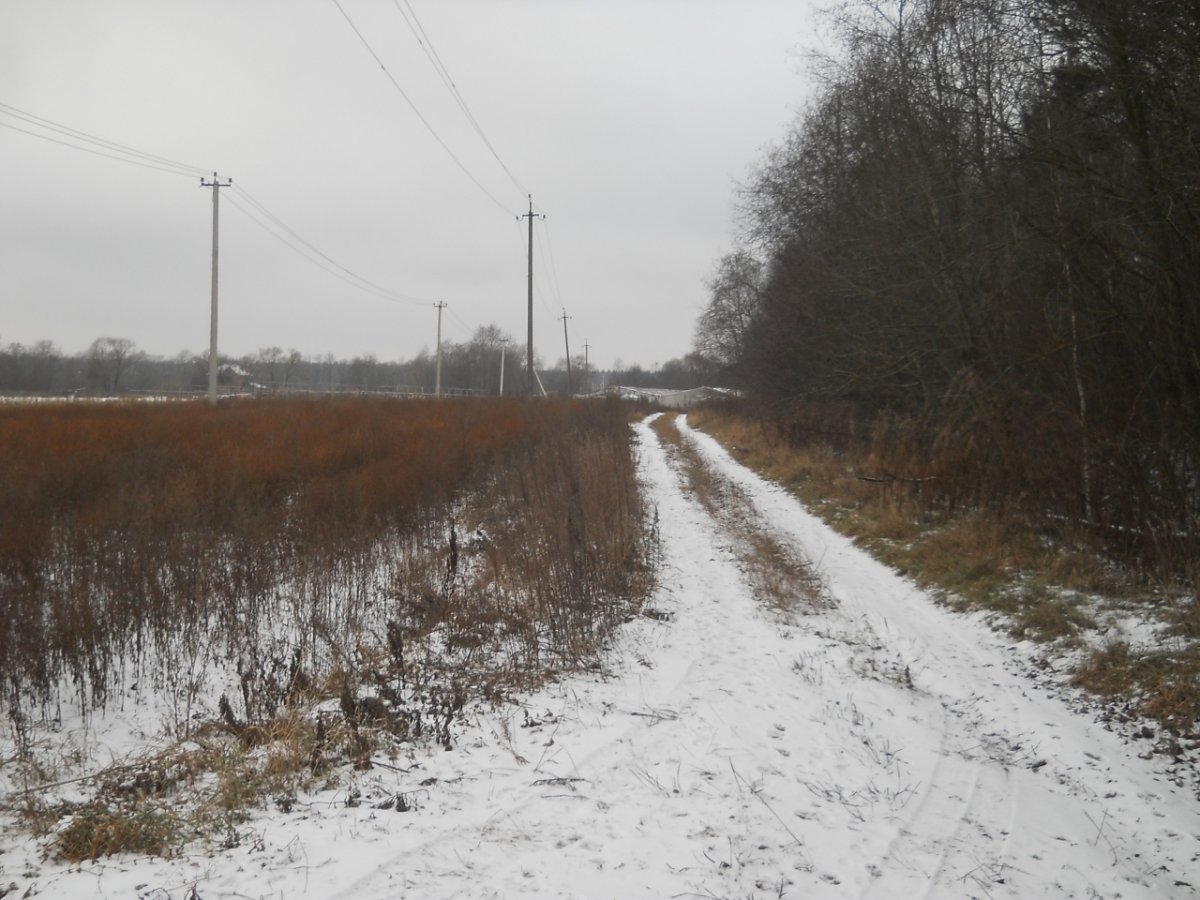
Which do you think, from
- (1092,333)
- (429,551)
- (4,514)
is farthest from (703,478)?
(4,514)

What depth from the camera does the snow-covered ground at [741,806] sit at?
10.9 ft

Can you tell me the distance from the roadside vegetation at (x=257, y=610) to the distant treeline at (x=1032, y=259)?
488 cm

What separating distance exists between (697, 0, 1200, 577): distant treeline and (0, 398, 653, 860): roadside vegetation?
16.0ft

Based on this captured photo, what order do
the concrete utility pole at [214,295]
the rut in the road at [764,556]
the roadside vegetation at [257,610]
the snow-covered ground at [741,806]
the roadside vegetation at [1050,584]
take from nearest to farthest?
the snow-covered ground at [741,806] < the roadside vegetation at [257,610] < the roadside vegetation at [1050,584] < the rut in the road at [764,556] < the concrete utility pole at [214,295]

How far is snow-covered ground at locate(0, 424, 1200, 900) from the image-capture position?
332 centimetres

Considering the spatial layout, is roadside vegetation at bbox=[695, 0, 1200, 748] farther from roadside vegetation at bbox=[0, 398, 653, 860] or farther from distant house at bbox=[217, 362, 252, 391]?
distant house at bbox=[217, 362, 252, 391]

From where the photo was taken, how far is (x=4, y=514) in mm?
8750

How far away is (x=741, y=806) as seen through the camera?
3959mm

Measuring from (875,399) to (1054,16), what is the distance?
11124mm

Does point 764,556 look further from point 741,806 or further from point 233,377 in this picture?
point 233,377

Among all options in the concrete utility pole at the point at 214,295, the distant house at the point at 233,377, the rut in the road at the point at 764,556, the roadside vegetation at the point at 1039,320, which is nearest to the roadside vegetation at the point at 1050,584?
the roadside vegetation at the point at 1039,320

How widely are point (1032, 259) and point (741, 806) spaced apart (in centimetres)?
821

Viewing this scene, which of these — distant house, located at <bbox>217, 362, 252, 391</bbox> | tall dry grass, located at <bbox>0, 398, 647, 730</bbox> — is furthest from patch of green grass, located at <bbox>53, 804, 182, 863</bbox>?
distant house, located at <bbox>217, 362, 252, 391</bbox>

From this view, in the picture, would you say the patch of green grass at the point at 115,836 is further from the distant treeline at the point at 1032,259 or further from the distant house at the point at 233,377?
the distant house at the point at 233,377
